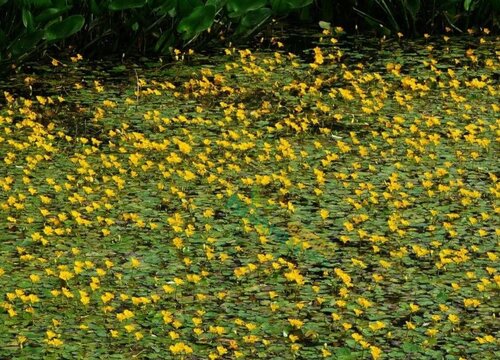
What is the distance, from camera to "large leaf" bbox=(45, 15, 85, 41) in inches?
259

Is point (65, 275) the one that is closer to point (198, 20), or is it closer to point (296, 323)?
point (296, 323)

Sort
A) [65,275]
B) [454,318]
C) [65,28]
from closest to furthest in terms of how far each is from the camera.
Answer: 1. [454,318]
2. [65,275]
3. [65,28]

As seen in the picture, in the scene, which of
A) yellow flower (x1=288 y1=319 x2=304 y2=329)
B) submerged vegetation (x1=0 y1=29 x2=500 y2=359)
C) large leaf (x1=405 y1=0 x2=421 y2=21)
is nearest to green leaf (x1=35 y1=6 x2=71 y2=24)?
submerged vegetation (x1=0 y1=29 x2=500 y2=359)

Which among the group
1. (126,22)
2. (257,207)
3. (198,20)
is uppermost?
(198,20)

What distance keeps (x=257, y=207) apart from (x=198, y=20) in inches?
73.1

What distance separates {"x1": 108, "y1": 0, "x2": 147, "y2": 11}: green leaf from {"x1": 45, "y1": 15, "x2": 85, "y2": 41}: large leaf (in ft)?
0.71

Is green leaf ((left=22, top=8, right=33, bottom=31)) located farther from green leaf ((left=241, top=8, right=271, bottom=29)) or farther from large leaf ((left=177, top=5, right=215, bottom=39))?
green leaf ((left=241, top=8, right=271, bottom=29))

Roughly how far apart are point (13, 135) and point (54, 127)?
0.22 metres

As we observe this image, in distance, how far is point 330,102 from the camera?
6.68 metres

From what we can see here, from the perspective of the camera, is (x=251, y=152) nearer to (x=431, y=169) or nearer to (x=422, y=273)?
(x=431, y=169)

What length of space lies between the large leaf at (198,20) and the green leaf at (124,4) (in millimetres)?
287

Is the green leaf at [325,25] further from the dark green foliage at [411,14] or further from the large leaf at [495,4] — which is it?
the large leaf at [495,4]

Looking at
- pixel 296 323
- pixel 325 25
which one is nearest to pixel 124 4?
pixel 325 25

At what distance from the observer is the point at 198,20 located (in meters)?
6.89
